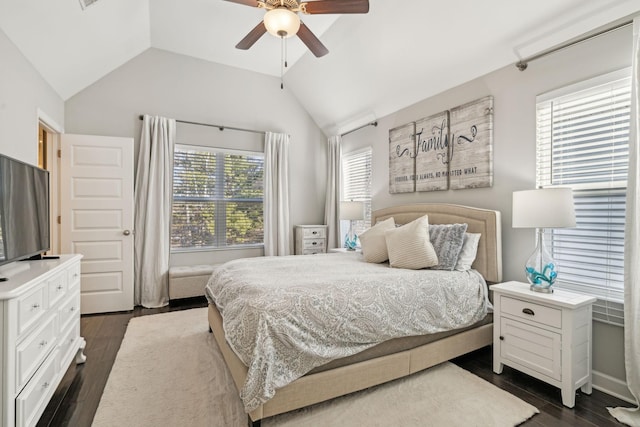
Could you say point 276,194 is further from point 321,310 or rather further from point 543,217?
Result: point 543,217

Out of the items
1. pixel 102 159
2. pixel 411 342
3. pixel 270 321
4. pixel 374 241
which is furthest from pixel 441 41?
pixel 102 159

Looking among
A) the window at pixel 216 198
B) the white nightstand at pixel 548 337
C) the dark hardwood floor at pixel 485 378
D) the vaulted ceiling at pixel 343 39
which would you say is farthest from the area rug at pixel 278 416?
the vaulted ceiling at pixel 343 39

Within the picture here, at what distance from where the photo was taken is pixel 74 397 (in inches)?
80.7

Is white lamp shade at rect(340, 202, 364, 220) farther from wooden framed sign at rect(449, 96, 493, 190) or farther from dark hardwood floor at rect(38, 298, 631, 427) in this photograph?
dark hardwood floor at rect(38, 298, 631, 427)

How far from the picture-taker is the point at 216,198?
15.9 feet

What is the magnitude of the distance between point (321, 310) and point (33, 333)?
57.8 inches

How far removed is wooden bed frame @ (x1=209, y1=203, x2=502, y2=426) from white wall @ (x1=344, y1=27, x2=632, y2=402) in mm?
180

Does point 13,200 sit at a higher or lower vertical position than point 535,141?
lower

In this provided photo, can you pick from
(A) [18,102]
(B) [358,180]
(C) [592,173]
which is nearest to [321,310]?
(C) [592,173]

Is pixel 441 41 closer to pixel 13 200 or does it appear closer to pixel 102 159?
pixel 13 200

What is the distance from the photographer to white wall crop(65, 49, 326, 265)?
4.07m

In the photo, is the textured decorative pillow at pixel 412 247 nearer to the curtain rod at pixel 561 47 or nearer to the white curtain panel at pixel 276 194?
the curtain rod at pixel 561 47

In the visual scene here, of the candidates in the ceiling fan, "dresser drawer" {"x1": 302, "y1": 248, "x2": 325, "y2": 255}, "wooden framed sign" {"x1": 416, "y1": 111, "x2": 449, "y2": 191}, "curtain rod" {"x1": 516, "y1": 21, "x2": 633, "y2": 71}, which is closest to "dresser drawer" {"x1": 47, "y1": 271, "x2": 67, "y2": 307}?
the ceiling fan

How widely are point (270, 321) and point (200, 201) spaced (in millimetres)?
3504
